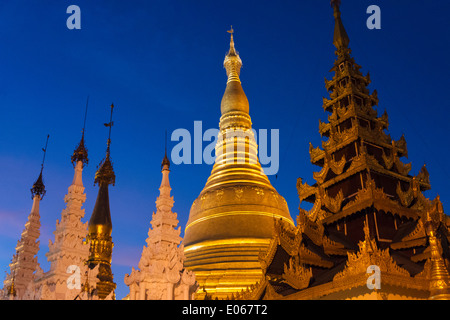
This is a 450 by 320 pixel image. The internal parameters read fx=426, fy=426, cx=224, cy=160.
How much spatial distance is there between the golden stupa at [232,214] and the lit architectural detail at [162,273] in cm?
557

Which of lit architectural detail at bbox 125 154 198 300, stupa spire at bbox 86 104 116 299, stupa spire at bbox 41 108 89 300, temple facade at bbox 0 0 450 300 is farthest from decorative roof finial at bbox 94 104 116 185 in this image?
lit architectural detail at bbox 125 154 198 300

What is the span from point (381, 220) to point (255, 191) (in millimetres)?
13481

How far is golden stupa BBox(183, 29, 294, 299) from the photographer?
971 inches

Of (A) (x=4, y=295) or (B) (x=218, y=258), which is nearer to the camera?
(A) (x=4, y=295)

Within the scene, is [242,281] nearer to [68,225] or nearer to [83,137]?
[68,225]

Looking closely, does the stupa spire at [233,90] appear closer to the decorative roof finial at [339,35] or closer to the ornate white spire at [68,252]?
the decorative roof finial at [339,35]

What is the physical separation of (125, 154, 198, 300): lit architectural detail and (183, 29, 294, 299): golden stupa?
5.57 meters

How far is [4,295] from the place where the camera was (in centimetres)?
2362

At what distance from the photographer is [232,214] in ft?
92.6

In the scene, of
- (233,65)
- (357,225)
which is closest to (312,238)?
(357,225)

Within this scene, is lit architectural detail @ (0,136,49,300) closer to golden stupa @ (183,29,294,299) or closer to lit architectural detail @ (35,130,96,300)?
lit architectural detail @ (35,130,96,300)

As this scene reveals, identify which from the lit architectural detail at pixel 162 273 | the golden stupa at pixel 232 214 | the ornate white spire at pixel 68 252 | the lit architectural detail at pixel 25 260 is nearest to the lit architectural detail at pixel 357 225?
the lit architectural detail at pixel 162 273

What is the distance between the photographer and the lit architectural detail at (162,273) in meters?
16.6
